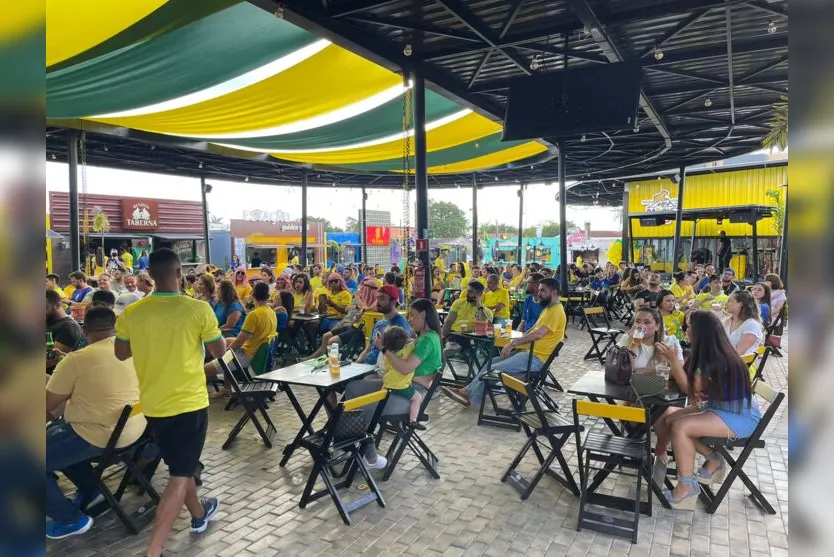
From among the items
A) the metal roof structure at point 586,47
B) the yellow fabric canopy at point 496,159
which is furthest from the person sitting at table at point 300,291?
the yellow fabric canopy at point 496,159

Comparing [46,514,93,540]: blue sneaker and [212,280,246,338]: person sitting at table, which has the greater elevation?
[212,280,246,338]: person sitting at table

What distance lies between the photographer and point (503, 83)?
25.4 feet

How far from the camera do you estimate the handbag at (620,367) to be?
4.00 m

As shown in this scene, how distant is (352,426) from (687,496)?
7.83 feet

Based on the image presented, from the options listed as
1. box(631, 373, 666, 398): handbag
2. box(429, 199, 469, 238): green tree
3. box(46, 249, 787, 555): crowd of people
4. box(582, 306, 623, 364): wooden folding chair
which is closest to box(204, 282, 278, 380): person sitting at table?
box(46, 249, 787, 555): crowd of people

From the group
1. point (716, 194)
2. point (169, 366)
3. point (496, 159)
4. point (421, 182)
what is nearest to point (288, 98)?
point (421, 182)

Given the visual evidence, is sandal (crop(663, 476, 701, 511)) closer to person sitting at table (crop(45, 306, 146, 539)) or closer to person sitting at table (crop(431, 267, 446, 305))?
person sitting at table (crop(45, 306, 146, 539))

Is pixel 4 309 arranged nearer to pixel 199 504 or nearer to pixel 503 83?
pixel 199 504

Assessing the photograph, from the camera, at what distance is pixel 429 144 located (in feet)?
38.5

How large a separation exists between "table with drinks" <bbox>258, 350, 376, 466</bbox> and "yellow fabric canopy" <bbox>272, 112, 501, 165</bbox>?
23.0 feet

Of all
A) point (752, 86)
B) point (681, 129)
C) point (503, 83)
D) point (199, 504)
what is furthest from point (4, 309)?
point (681, 129)

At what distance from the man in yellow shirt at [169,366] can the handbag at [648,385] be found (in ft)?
9.49

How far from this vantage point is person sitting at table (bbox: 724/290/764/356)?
453cm

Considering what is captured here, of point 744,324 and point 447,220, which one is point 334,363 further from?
point 447,220
